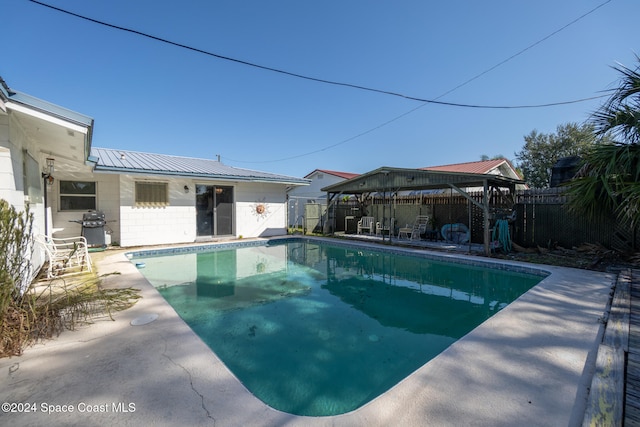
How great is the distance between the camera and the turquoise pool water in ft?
8.78

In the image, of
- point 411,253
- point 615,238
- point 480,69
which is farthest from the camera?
point 480,69

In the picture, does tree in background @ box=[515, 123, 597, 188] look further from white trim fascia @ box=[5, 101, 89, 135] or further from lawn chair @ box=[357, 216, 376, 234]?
white trim fascia @ box=[5, 101, 89, 135]

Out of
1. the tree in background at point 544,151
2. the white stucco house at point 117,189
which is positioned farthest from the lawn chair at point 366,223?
the tree in background at point 544,151

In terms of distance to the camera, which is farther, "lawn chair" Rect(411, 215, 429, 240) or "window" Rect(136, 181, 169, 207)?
"lawn chair" Rect(411, 215, 429, 240)

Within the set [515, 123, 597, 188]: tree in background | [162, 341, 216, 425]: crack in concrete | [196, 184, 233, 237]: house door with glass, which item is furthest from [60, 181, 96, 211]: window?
[515, 123, 597, 188]: tree in background

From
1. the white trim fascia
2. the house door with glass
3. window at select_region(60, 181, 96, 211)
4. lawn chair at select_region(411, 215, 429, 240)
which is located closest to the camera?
the white trim fascia

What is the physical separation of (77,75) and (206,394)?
11.2 meters

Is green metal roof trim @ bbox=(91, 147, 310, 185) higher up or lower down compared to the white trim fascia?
higher up

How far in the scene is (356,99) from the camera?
1348cm

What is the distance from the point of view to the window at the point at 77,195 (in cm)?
888

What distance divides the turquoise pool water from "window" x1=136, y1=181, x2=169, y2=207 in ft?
8.02

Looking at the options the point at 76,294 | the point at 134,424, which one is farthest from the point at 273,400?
the point at 76,294

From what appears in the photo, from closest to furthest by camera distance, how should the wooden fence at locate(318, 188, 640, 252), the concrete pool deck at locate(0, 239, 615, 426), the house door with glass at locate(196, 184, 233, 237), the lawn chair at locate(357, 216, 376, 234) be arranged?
the concrete pool deck at locate(0, 239, 615, 426), the wooden fence at locate(318, 188, 640, 252), the house door with glass at locate(196, 184, 233, 237), the lawn chair at locate(357, 216, 376, 234)

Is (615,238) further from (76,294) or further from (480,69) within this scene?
(76,294)
